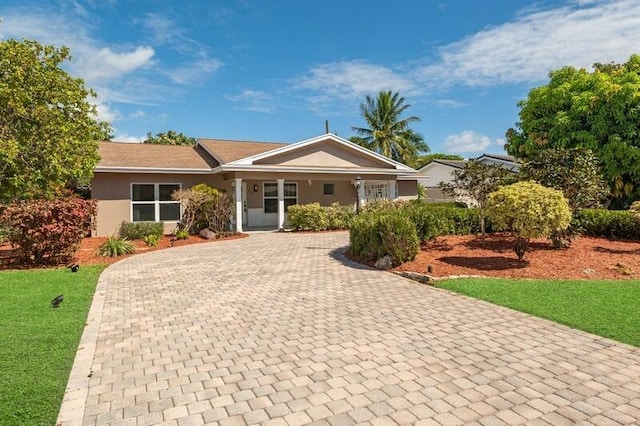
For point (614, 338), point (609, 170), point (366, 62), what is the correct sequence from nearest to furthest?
point (614, 338) → point (609, 170) → point (366, 62)

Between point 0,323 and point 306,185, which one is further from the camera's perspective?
point 306,185

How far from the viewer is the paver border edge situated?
3477mm

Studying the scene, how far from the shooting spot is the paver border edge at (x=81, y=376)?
348 cm

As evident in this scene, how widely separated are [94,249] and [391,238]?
10706 mm

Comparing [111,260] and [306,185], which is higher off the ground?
[306,185]

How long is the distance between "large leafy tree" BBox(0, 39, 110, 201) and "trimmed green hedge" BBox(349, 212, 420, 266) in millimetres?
9834

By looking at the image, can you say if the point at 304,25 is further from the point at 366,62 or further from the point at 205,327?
the point at 205,327

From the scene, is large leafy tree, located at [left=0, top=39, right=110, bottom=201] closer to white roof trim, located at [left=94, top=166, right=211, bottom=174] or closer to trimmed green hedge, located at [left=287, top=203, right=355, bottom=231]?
white roof trim, located at [left=94, top=166, right=211, bottom=174]

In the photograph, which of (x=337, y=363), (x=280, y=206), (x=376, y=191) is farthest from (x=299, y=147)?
(x=337, y=363)

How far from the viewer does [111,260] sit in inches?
481

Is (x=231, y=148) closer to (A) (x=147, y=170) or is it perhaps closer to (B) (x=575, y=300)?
(A) (x=147, y=170)

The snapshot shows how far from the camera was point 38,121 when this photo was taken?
12.2 m

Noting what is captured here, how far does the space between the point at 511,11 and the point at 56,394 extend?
1457 cm

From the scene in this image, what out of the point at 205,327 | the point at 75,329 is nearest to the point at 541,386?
the point at 205,327
